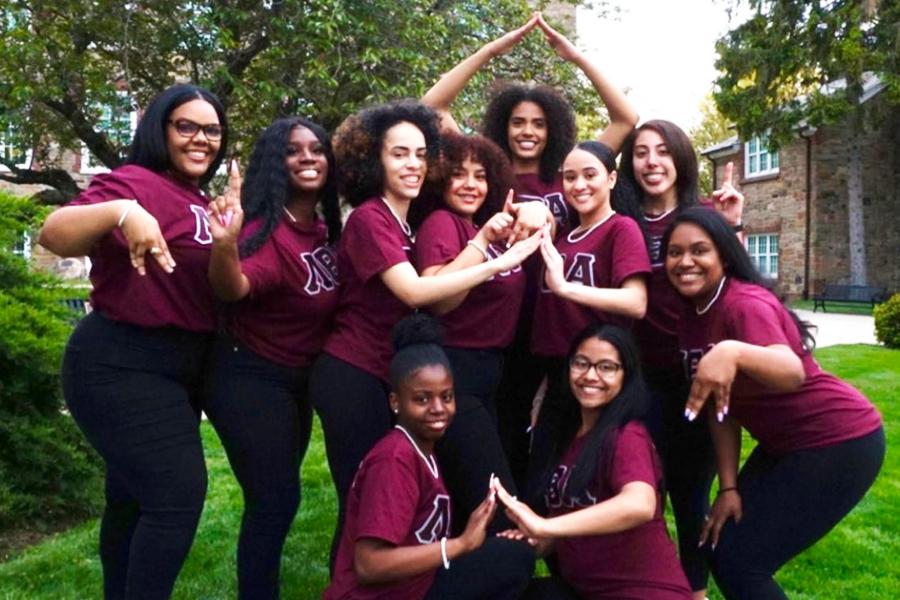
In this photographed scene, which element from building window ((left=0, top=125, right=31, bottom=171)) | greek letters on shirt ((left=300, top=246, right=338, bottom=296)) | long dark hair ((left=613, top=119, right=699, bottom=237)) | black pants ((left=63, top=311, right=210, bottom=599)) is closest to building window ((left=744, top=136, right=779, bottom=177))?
building window ((left=0, top=125, right=31, bottom=171))

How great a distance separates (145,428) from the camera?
3.18 m

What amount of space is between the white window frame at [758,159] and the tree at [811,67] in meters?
2.97

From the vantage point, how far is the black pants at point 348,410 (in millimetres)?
3398

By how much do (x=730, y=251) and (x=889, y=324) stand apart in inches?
514

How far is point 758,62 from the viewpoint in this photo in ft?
81.3

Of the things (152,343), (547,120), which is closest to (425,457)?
(152,343)

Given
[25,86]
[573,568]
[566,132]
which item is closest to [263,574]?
[573,568]

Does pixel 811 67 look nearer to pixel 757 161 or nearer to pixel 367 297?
pixel 757 161

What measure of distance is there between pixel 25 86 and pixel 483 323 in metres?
10.7

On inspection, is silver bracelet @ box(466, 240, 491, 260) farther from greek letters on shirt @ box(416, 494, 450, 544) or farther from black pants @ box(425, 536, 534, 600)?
black pants @ box(425, 536, 534, 600)

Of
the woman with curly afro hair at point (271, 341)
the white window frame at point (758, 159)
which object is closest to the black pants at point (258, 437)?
the woman with curly afro hair at point (271, 341)

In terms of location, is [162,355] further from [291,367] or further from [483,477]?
[483,477]

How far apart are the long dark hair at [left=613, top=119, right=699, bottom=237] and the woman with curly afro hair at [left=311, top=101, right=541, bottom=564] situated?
0.69 meters

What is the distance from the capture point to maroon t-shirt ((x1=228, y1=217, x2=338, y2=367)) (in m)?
3.47
